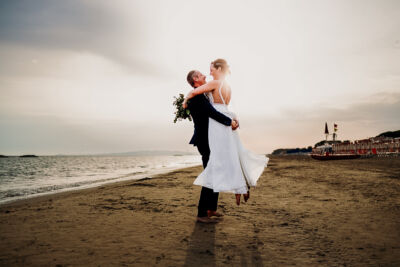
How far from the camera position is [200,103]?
3885 mm

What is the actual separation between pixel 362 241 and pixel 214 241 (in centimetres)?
189

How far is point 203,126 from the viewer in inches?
160

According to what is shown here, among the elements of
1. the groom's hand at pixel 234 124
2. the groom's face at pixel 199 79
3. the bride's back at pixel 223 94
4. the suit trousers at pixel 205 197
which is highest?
the groom's face at pixel 199 79

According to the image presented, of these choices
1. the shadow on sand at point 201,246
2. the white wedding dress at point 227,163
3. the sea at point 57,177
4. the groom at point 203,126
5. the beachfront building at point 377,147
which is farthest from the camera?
the beachfront building at point 377,147

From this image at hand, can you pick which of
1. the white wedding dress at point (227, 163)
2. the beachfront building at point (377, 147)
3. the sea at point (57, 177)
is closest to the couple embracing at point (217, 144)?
the white wedding dress at point (227, 163)

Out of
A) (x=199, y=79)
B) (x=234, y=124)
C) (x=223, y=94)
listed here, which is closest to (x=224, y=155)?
(x=234, y=124)

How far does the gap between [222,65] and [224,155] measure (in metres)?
1.56

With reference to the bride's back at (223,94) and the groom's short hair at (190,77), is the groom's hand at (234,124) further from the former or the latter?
the groom's short hair at (190,77)

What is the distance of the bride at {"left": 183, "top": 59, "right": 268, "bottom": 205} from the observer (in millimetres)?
3773

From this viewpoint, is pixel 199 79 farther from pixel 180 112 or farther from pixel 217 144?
pixel 180 112

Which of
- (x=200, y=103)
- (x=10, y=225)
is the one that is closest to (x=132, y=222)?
(x=10, y=225)

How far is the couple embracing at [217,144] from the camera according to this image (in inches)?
149

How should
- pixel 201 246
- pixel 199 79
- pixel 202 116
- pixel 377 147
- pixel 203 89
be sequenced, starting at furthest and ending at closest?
pixel 377 147 → pixel 199 79 → pixel 202 116 → pixel 203 89 → pixel 201 246

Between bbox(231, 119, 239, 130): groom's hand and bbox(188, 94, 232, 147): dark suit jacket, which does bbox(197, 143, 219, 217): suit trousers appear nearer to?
bbox(188, 94, 232, 147): dark suit jacket
